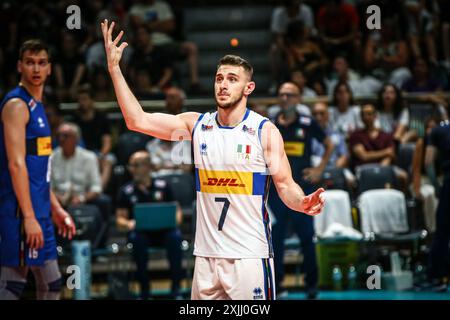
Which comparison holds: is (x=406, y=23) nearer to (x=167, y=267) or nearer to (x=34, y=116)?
(x=167, y=267)

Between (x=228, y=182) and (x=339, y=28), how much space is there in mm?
8378

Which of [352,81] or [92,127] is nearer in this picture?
[92,127]

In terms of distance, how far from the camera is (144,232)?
9.64m

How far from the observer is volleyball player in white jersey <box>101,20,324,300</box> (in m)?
5.13

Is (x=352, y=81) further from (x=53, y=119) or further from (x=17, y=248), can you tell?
(x=17, y=248)

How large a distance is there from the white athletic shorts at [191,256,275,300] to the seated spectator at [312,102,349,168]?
565 centimetres

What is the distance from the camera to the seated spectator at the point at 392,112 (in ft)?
37.8

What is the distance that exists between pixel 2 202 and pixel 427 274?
4.99 m

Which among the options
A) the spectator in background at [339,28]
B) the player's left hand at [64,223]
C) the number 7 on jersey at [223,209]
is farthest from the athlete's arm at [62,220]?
the spectator in background at [339,28]

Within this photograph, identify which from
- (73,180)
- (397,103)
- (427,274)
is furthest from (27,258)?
(397,103)

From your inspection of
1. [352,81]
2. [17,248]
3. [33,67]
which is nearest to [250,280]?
[17,248]

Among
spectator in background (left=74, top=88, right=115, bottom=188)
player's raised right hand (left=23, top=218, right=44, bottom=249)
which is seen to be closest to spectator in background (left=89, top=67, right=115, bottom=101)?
spectator in background (left=74, top=88, right=115, bottom=188)

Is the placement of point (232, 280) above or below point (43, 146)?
below
